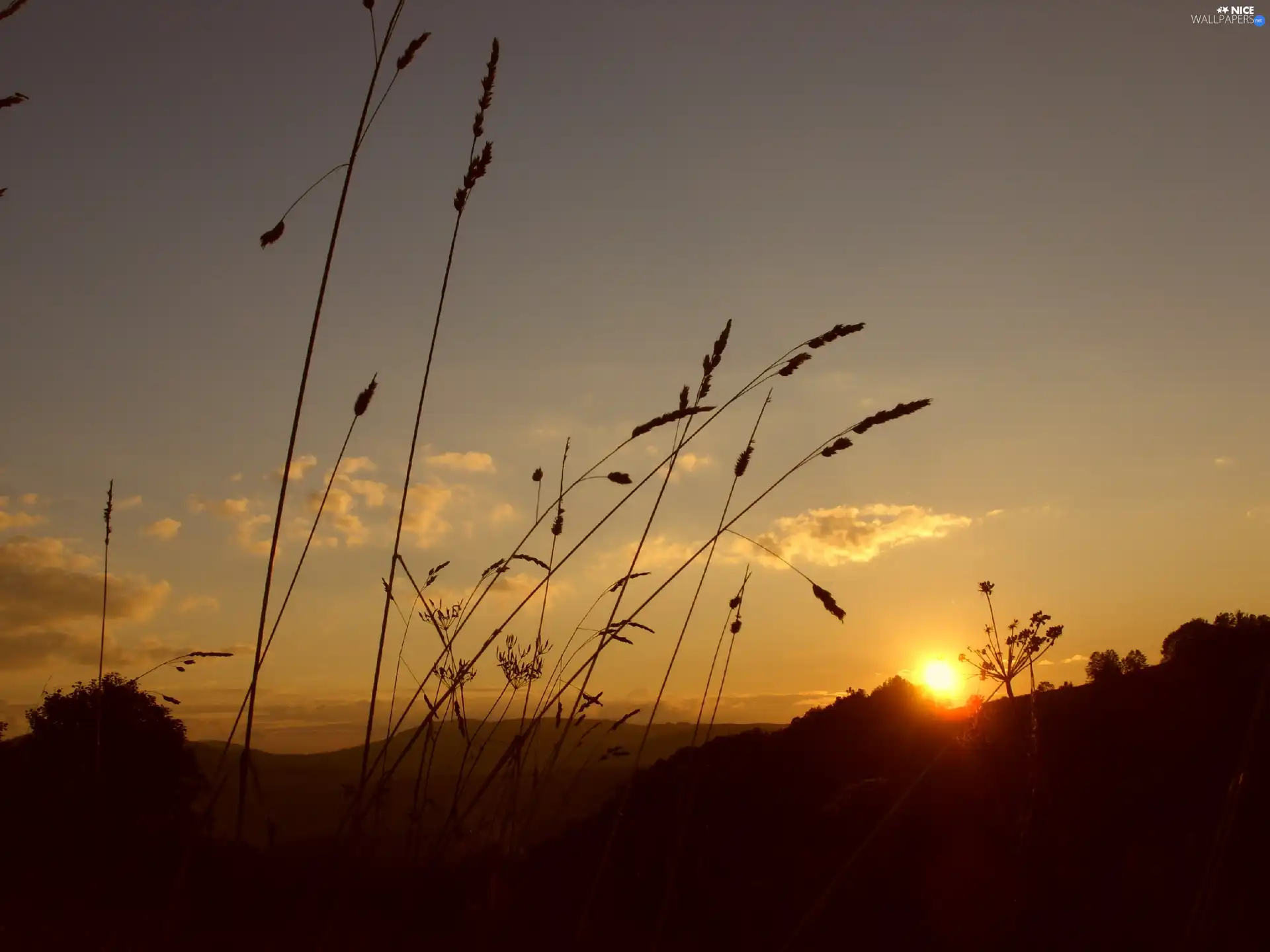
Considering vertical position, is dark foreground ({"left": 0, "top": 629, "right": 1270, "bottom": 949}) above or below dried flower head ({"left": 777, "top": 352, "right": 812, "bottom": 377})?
below

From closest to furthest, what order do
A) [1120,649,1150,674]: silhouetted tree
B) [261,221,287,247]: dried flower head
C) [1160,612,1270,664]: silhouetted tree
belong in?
[261,221,287,247]: dried flower head < [1160,612,1270,664]: silhouetted tree < [1120,649,1150,674]: silhouetted tree

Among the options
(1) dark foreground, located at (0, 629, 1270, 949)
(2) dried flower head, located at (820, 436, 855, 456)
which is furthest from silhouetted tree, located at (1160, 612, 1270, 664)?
(2) dried flower head, located at (820, 436, 855, 456)

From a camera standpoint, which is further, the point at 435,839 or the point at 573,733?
the point at 573,733

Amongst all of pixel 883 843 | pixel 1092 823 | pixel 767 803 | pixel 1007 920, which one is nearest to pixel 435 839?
pixel 1007 920

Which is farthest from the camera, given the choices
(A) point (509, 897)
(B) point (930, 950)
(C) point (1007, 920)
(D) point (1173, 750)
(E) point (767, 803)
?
(E) point (767, 803)

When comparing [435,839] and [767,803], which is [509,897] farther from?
[767,803]

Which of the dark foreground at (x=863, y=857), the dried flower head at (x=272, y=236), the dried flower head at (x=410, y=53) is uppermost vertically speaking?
the dried flower head at (x=410, y=53)

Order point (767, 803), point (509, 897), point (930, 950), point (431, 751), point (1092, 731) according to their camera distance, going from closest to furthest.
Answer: point (509, 897) < point (431, 751) < point (930, 950) < point (1092, 731) < point (767, 803)

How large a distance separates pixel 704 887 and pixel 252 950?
17615mm

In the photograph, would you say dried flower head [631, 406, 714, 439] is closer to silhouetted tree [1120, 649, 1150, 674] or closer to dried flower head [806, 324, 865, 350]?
dried flower head [806, 324, 865, 350]

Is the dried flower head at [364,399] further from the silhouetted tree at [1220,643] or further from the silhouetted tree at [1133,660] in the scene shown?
the silhouetted tree at [1133,660]

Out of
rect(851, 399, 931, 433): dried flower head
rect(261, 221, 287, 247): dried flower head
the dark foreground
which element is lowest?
the dark foreground

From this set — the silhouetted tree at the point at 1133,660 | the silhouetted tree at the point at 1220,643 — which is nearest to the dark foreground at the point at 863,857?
the silhouetted tree at the point at 1220,643

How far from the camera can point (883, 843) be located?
62.0 feet
